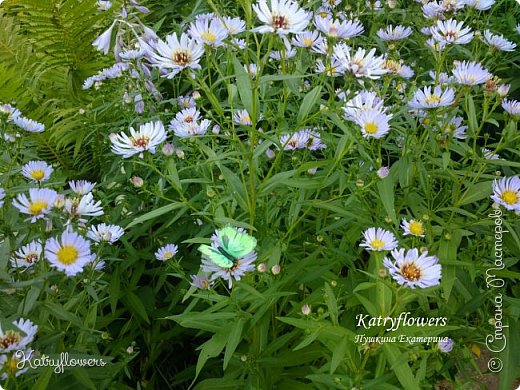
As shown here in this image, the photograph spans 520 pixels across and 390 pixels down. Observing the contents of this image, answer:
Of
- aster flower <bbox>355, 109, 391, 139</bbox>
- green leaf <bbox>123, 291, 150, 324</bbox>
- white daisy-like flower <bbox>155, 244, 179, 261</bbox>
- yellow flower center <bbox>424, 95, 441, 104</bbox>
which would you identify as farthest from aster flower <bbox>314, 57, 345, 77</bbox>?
green leaf <bbox>123, 291, 150, 324</bbox>

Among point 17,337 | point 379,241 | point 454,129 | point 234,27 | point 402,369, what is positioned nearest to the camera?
point 17,337

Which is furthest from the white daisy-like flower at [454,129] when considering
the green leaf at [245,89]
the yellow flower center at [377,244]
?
the green leaf at [245,89]

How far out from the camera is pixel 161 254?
63.1 inches

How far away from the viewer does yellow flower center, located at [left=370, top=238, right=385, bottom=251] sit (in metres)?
1.29

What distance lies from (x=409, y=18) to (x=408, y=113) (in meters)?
0.94

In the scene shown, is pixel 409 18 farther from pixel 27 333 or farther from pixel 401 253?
pixel 27 333

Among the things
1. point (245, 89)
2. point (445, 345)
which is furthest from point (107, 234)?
point (445, 345)

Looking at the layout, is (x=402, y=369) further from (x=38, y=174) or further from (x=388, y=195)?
(x=38, y=174)

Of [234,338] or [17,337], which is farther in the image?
[234,338]

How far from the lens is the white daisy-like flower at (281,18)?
130cm

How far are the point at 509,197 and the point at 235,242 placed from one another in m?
0.69

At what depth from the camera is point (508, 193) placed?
1.45 meters

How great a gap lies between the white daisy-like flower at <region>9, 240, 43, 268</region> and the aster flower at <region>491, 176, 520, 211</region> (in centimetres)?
109

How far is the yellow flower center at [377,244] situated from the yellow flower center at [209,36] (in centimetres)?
60
